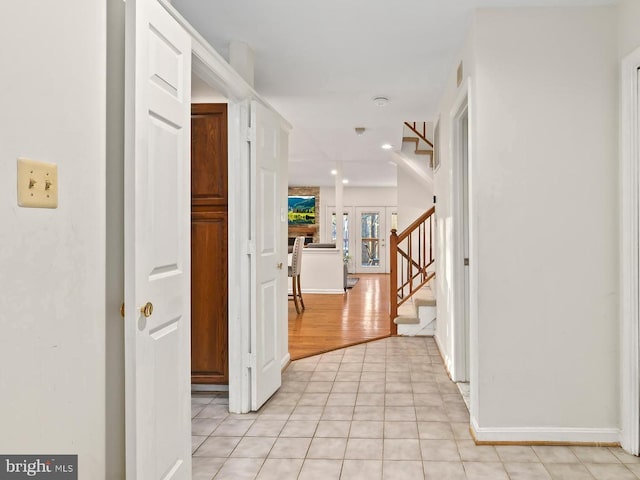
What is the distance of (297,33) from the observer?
307 centimetres

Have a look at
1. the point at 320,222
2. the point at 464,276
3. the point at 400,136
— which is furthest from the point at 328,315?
the point at 320,222

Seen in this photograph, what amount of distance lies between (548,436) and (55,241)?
262 centimetres

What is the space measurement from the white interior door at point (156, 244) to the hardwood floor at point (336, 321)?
2679mm

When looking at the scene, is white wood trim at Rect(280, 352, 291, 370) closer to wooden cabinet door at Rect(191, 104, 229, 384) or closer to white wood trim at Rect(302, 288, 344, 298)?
wooden cabinet door at Rect(191, 104, 229, 384)

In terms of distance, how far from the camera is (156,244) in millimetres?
1735

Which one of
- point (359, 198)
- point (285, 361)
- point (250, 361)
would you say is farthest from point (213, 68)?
point (359, 198)

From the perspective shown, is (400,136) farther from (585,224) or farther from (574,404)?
(574,404)

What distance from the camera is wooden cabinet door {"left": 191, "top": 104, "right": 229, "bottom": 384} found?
3.39 m

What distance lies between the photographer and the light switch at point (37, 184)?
46.7 inches

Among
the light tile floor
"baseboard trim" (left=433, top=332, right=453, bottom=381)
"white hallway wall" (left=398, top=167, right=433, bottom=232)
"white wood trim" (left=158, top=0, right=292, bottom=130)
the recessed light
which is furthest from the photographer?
"white hallway wall" (left=398, top=167, right=433, bottom=232)

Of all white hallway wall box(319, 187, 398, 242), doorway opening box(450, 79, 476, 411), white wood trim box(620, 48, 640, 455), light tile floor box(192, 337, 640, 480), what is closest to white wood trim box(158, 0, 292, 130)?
doorway opening box(450, 79, 476, 411)

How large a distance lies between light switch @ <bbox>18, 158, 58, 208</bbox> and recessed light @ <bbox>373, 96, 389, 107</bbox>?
12.1 ft

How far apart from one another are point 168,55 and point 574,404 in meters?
2.69

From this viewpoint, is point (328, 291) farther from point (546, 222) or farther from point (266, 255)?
point (546, 222)
